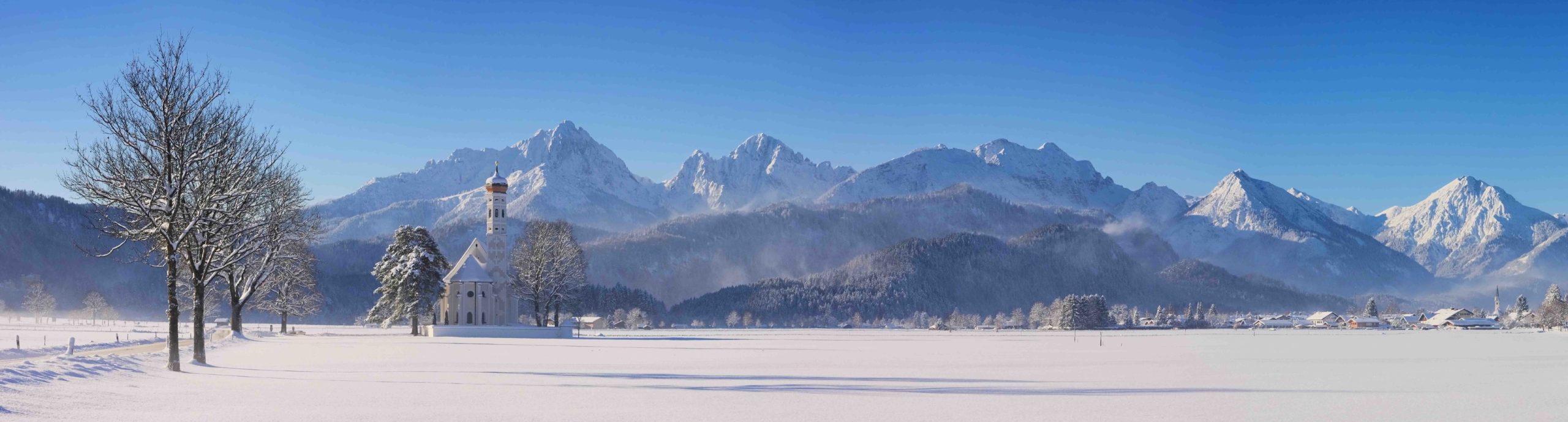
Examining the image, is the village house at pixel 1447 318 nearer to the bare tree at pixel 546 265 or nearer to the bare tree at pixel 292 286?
the bare tree at pixel 546 265

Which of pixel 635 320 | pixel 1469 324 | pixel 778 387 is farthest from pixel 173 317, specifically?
pixel 1469 324

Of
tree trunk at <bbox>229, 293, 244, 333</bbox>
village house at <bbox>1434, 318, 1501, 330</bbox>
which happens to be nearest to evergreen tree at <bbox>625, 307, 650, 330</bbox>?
tree trunk at <bbox>229, 293, 244, 333</bbox>

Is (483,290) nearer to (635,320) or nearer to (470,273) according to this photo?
(470,273)

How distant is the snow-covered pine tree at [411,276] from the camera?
3162 inches

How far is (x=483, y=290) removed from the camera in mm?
89062

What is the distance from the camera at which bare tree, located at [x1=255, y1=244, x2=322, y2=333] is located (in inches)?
3091

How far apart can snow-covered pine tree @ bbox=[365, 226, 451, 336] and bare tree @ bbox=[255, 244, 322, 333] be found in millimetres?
4901

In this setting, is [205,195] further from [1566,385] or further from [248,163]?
[1566,385]

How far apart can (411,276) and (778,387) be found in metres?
55.8

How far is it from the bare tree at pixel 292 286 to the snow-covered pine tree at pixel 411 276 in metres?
4.90

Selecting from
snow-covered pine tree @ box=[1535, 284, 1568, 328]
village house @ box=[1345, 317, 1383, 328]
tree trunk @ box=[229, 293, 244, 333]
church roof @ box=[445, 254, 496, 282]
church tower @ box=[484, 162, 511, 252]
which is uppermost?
church tower @ box=[484, 162, 511, 252]

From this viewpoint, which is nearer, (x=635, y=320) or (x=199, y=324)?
(x=199, y=324)


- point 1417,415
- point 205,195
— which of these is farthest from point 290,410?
point 1417,415

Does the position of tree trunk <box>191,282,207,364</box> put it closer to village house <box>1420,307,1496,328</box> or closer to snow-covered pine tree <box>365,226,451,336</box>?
snow-covered pine tree <box>365,226,451,336</box>
